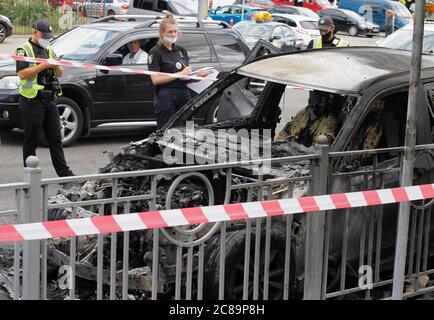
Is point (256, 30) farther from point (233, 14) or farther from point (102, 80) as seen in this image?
point (102, 80)

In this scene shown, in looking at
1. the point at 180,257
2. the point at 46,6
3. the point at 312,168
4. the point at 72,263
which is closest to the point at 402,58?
the point at 312,168

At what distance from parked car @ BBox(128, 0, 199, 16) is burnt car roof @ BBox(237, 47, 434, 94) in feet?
73.3

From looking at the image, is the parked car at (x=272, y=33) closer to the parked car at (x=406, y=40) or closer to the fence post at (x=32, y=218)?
the parked car at (x=406, y=40)

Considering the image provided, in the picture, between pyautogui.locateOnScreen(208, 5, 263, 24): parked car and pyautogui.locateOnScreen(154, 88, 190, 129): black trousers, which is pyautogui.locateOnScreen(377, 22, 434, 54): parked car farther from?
pyautogui.locateOnScreen(208, 5, 263, 24): parked car

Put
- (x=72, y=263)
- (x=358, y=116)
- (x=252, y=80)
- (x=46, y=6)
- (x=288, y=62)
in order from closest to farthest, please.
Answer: (x=72, y=263)
(x=358, y=116)
(x=288, y=62)
(x=252, y=80)
(x=46, y=6)

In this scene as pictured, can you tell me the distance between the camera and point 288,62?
21.6ft

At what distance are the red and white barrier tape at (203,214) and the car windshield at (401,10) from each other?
4416 centimetres

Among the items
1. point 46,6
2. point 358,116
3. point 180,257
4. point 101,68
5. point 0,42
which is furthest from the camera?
point 46,6

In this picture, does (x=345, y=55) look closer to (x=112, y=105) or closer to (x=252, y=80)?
(x=252, y=80)

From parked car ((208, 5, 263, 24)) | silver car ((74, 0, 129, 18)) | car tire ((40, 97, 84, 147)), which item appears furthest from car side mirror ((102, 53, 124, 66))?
parked car ((208, 5, 263, 24))

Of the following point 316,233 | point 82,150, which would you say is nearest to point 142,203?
point 316,233

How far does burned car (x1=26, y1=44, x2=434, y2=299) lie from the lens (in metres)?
4.89
